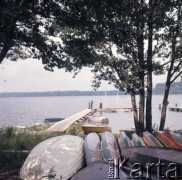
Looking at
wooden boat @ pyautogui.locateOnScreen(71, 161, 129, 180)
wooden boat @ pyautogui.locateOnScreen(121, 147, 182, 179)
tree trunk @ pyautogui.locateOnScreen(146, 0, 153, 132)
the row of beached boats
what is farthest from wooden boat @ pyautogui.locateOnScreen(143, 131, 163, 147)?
tree trunk @ pyautogui.locateOnScreen(146, 0, 153, 132)

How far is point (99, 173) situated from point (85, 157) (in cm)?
218

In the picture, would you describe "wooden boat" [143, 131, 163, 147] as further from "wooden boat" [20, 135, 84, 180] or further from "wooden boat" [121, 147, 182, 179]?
"wooden boat" [20, 135, 84, 180]

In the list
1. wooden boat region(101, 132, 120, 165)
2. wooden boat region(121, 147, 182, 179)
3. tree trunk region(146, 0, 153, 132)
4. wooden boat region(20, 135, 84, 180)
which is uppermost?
tree trunk region(146, 0, 153, 132)

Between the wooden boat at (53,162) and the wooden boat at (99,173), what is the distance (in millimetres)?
1244

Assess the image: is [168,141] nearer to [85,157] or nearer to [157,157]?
[85,157]

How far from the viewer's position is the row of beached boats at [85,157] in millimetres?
5105

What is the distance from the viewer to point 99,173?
188 inches

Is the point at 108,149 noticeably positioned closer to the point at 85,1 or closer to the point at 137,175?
the point at 137,175

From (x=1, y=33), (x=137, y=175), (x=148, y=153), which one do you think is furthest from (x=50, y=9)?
(x=137, y=175)

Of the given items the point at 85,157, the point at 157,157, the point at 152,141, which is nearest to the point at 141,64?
the point at 152,141

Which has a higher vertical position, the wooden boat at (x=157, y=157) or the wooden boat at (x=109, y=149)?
the wooden boat at (x=157, y=157)

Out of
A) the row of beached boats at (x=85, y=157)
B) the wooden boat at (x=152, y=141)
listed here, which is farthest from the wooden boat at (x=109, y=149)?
the wooden boat at (x=152, y=141)

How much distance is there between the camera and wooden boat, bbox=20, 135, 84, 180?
653 cm

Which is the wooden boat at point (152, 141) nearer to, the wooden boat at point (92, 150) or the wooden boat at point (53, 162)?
the wooden boat at point (92, 150)
